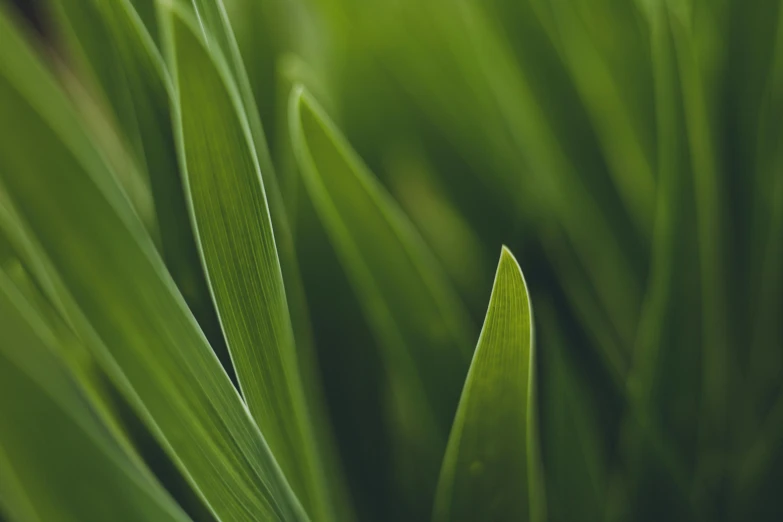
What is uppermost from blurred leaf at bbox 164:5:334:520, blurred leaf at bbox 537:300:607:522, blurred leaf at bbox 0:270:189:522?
blurred leaf at bbox 164:5:334:520

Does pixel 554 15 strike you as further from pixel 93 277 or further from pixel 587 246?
pixel 93 277

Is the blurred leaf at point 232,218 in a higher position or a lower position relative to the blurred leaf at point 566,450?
higher

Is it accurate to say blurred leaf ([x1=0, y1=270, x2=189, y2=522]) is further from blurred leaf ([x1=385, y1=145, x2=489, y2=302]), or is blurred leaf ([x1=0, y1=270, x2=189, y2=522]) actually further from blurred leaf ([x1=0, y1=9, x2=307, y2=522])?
blurred leaf ([x1=385, y1=145, x2=489, y2=302])

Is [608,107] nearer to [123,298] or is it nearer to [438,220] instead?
[438,220]

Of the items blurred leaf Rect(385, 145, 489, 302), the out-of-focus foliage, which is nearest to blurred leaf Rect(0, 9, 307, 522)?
the out-of-focus foliage

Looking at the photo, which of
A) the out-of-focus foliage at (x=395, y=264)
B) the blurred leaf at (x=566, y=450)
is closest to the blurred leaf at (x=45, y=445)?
the out-of-focus foliage at (x=395, y=264)

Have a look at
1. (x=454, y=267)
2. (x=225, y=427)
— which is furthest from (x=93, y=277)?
(x=454, y=267)

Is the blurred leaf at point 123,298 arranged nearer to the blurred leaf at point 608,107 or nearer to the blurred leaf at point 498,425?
the blurred leaf at point 498,425
